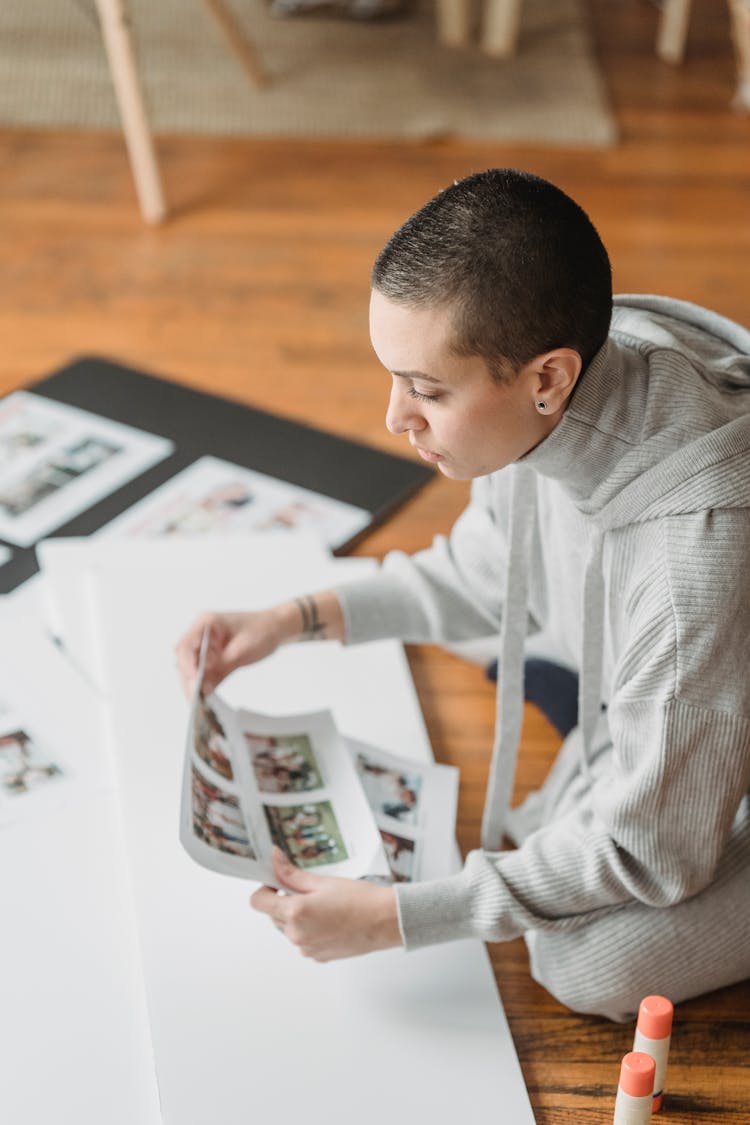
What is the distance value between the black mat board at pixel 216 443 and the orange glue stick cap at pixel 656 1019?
91cm

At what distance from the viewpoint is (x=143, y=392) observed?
229cm

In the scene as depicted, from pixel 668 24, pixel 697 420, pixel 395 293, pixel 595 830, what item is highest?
pixel 395 293

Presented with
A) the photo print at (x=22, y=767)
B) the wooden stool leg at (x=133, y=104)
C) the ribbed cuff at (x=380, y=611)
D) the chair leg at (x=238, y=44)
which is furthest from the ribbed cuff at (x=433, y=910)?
the chair leg at (x=238, y=44)

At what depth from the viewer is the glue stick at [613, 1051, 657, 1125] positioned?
42.9 inches

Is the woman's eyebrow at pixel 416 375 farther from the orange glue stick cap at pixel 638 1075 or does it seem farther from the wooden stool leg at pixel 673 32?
the wooden stool leg at pixel 673 32

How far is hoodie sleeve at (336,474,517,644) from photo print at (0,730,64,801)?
0.33 meters

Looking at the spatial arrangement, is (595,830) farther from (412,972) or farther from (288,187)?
(288,187)

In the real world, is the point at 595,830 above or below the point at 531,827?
above

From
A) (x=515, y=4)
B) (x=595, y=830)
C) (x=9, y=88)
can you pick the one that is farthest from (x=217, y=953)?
(x=515, y=4)

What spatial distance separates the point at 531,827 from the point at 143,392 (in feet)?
3.56

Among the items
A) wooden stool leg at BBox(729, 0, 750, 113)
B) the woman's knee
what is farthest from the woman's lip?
wooden stool leg at BBox(729, 0, 750, 113)

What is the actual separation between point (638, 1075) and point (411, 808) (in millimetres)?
400

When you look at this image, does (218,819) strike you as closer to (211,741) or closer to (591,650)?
(211,741)

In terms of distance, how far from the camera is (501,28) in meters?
3.57
